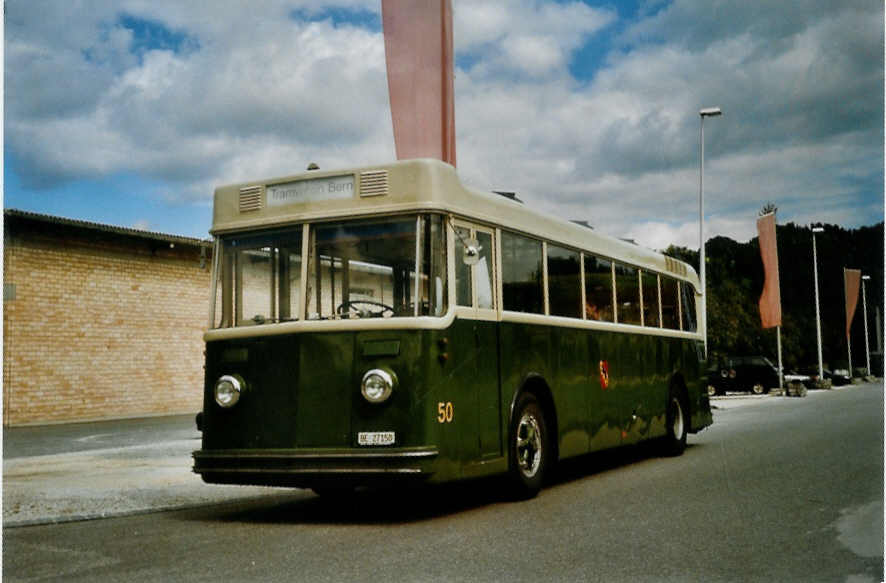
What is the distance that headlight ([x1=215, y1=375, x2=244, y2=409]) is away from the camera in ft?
29.1

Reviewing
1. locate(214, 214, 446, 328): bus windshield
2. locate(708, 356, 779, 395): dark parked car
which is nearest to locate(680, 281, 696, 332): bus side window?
locate(214, 214, 446, 328): bus windshield

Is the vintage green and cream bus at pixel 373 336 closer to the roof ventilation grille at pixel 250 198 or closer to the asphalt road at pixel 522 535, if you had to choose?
the roof ventilation grille at pixel 250 198

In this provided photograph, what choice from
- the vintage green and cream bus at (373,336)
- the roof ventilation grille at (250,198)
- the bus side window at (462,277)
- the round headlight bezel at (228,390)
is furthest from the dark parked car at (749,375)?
the round headlight bezel at (228,390)

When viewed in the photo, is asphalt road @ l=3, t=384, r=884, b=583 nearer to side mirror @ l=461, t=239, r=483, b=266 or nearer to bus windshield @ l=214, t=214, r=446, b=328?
bus windshield @ l=214, t=214, r=446, b=328

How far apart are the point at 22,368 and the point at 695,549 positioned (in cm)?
1948

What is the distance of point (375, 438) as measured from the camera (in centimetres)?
826

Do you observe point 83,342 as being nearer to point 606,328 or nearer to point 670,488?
point 606,328

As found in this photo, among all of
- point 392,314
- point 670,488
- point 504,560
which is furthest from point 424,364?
point 670,488

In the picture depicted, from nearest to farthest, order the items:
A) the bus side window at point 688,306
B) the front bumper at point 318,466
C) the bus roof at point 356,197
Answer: the front bumper at point 318,466 → the bus roof at point 356,197 → the bus side window at point 688,306

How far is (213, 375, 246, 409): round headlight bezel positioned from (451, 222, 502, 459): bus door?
185 cm

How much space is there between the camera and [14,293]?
23.0 m

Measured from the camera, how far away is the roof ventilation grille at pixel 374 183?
28.7 ft

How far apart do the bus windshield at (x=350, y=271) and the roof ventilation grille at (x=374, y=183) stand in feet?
0.80

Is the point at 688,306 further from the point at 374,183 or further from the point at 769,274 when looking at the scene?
the point at 769,274
